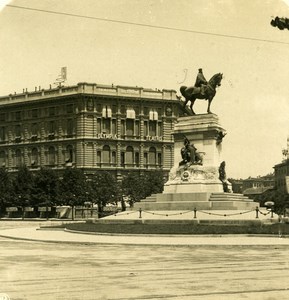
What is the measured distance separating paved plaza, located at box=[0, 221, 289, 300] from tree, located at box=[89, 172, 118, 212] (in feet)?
159

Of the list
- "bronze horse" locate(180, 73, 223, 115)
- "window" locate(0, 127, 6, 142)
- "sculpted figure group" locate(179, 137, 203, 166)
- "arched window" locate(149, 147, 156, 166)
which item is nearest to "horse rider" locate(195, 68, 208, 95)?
"bronze horse" locate(180, 73, 223, 115)

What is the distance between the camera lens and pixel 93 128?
84.0m

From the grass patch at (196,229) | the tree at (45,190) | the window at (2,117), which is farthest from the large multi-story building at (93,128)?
the grass patch at (196,229)

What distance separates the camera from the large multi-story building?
8362cm

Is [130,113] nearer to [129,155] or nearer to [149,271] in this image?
[129,155]

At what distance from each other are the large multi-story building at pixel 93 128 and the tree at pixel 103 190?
957 centimetres

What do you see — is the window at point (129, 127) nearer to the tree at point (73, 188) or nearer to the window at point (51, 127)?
the window at point (51, 127)

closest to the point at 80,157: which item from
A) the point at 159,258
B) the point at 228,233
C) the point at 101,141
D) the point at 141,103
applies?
the point at 101,141

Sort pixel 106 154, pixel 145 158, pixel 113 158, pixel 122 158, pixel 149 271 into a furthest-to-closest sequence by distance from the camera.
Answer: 1. pixel 145 158
2. pixel 122 158
3. pixel 113 158
4. pixel 106 154
5. pixel 149 271

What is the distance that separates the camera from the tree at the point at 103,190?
229 ft

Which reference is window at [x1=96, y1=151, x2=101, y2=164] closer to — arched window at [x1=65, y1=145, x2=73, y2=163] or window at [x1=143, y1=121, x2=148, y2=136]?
arched window at [x1=65, y1=145, x2=73, y2=163]

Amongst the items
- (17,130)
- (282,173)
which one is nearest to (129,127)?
(17,130)

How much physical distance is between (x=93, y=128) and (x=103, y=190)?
614 inches

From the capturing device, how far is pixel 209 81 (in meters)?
39.8
